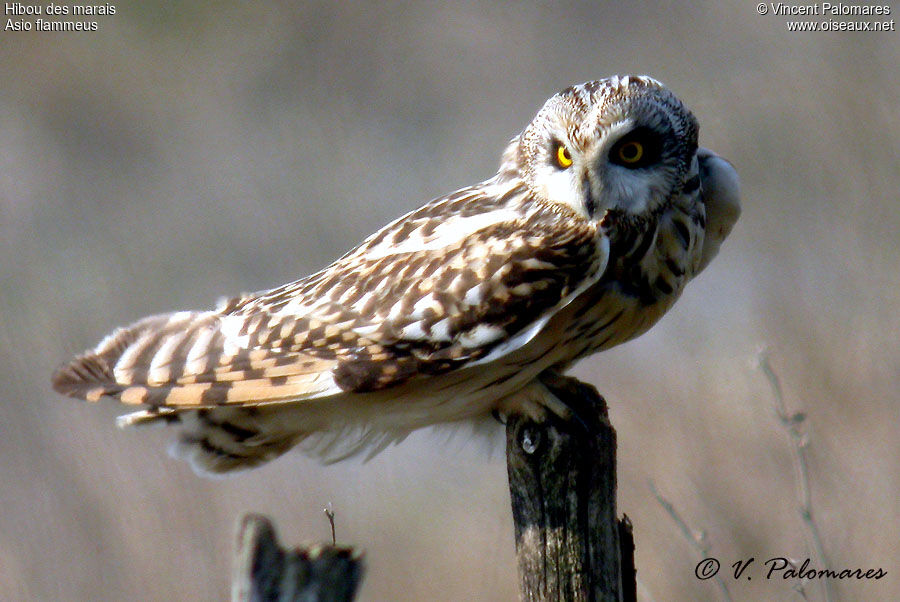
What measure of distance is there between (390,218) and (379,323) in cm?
507

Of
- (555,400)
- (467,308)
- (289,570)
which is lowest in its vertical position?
(289,570)

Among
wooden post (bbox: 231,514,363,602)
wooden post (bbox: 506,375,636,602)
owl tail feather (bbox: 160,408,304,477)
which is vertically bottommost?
wooden post (bbox: 231,514,363,602)

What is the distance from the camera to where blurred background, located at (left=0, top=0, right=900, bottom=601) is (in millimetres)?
5266

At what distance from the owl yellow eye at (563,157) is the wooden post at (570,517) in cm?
73

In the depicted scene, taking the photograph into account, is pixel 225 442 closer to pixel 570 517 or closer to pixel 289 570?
pixel 570 517

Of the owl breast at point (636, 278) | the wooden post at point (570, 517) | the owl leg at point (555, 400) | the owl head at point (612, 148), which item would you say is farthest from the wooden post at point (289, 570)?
the owl head at point (612, 148)

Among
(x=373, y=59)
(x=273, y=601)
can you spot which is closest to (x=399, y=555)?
(x=273, y=601)

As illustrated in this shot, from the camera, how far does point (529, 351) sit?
3283 mm

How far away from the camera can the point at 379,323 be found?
10.8ft

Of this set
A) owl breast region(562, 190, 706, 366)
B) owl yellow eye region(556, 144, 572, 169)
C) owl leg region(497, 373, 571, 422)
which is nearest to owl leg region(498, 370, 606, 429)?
owl leg region(497, 373, 571, 422)

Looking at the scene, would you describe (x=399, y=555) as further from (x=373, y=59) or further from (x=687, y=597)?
(x=373, y=59)

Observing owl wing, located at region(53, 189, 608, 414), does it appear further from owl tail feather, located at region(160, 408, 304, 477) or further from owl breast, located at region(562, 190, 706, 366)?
owl tail feather, located at region(160, 408, 304, 477)

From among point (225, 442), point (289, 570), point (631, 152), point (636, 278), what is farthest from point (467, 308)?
point (289, 570)

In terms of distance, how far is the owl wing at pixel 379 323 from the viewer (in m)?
3.17
